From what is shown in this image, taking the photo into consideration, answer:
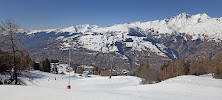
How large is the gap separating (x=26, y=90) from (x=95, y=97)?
507 centimetres

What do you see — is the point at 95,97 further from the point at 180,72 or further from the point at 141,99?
the point at 180,72

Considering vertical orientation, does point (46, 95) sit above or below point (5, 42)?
below

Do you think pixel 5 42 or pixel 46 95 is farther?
pixel 5 42

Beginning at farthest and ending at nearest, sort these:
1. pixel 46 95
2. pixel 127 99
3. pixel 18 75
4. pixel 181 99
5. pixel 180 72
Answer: pixel 180 72
pixel 18 75
pixel 181 99
pixel 46 95
pixel 127 99

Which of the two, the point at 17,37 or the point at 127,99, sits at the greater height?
the point at 17,37

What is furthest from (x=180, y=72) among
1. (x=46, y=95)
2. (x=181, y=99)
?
(x=46, y=95)

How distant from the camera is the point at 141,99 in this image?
10.2 m

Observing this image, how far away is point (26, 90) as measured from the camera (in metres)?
12.0

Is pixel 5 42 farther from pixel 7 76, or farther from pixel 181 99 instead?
pixel 181 99

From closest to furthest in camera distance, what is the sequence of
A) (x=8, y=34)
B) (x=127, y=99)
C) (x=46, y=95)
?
(x=127, y=99), (x=46, y=95), (x=8, y=34)

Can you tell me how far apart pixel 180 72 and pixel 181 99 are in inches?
2537

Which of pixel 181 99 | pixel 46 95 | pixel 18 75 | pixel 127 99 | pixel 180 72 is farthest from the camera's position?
pixel 180 72

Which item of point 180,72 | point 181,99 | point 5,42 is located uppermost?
point 5,42

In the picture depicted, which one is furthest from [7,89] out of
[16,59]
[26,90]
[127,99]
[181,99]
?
[181,99]
